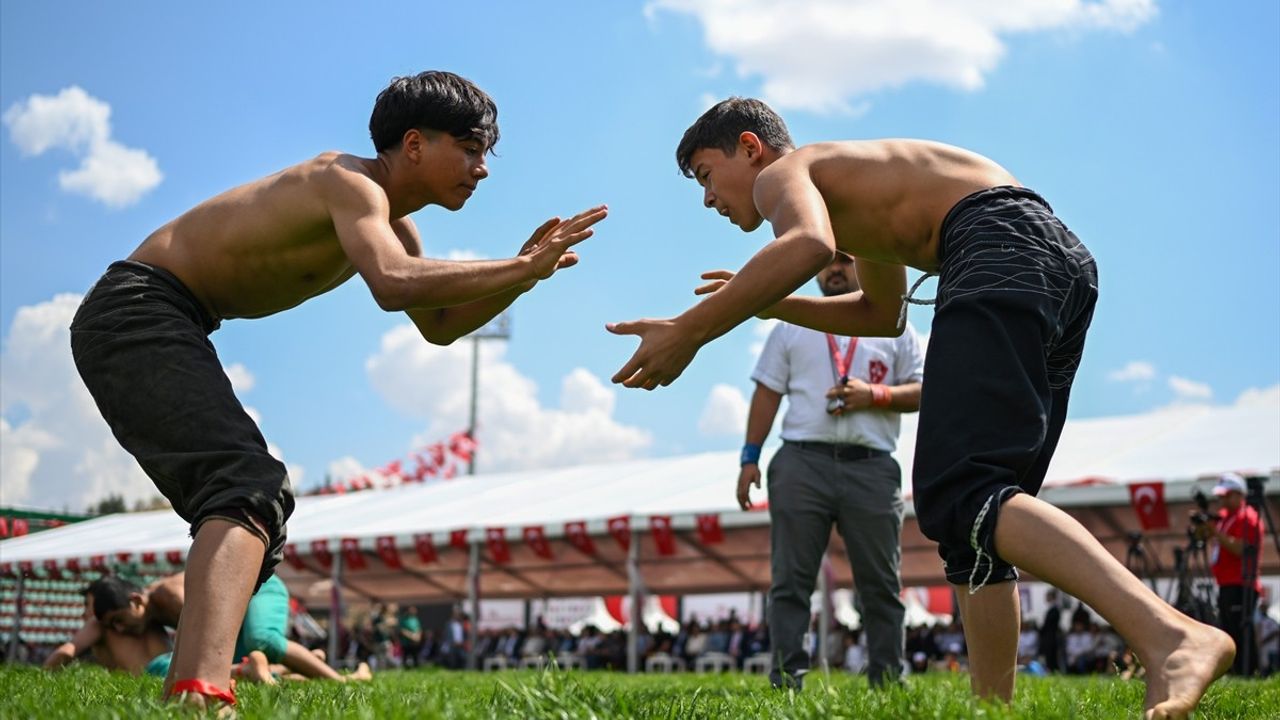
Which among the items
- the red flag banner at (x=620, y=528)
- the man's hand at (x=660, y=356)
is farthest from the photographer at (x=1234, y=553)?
the man's hand at (x=660, y=356)

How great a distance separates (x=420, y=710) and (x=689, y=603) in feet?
139

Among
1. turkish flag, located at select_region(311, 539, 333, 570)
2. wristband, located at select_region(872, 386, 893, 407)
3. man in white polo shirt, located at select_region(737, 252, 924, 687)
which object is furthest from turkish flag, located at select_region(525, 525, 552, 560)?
wristband, located at select_region(872, 386, 893, 407)

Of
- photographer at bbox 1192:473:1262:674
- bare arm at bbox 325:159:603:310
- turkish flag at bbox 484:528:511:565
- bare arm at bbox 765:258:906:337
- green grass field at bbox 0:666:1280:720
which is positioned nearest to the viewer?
green grass field at bbox 0:666:1280:720

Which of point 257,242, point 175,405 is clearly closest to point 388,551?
point 257,242

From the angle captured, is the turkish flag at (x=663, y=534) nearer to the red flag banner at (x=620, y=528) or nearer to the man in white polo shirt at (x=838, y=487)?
the red flag banner at (x=620, y=528)

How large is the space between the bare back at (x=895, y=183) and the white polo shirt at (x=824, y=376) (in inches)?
90.6

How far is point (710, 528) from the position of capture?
15250 mm

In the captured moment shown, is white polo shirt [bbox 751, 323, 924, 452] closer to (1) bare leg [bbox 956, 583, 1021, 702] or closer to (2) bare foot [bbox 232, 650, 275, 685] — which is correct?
(1) bare leg [bbox 956, 583, 1021, 702]

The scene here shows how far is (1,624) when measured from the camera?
91.5 feet

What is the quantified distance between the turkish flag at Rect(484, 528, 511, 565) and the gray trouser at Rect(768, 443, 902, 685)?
12.6 meters

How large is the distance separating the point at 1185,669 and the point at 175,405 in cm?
251

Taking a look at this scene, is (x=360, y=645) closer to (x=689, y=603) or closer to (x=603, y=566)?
(x=603, y=566)

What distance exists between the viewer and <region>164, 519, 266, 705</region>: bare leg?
111 inches

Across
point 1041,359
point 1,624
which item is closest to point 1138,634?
point 1041,359
